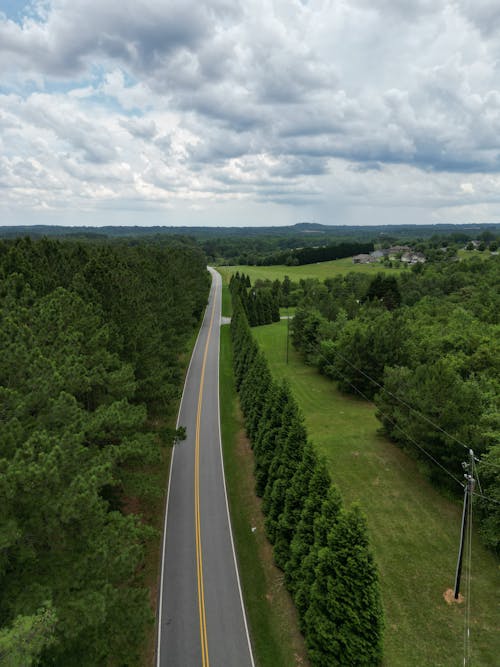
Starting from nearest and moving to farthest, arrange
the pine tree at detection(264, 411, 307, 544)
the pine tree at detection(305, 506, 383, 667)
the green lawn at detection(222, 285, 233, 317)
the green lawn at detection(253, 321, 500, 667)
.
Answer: the pine tree at detection(305, 506, 383, 667) < the green lawn at detection(253, 321, 500, 667) < the pine tree at detection(264, 411, 307, 544) < the green lawn at detection(222, 285, 233, 317)

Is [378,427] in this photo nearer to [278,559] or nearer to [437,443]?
[437,443]

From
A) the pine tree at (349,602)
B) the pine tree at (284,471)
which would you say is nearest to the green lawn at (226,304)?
the pine tree at (284,471)

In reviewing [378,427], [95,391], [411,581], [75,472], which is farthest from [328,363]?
[75,472]

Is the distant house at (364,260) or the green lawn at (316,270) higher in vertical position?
the distant house at (364,260)

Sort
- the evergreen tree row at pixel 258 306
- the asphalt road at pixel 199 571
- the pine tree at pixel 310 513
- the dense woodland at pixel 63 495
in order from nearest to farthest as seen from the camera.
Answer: the dense woodland at pixel 63 495, the asphalt road at pixel 199 571, the pine tree at pixel 310 513, the evergreen tree row at pixel 258 306

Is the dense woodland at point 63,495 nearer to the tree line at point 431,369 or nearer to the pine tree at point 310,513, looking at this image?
the pine tree at point 310,513

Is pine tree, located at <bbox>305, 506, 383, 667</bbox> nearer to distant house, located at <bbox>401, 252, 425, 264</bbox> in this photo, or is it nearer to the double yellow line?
the double yellow line

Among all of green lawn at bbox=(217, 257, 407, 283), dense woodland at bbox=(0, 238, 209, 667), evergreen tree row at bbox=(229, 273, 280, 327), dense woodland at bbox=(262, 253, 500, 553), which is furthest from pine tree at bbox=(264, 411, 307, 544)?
green lawn at bbox=(217, 257, 407, 283)
